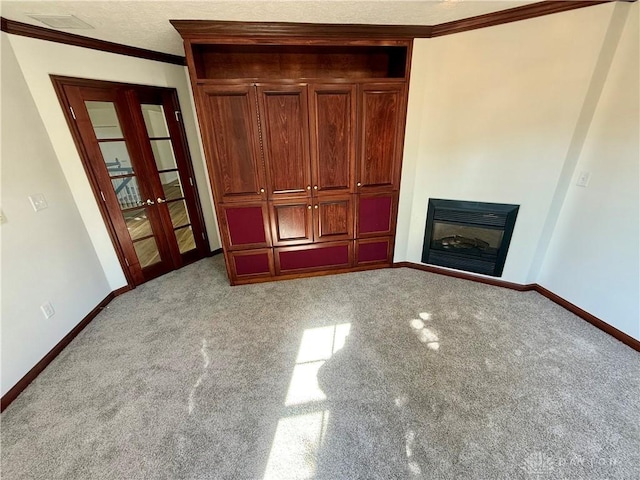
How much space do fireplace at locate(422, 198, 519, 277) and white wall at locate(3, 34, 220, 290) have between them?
2956 mm

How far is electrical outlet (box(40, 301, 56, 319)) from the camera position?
2031mm

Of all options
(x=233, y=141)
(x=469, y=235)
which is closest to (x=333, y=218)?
(x=233, y=141)

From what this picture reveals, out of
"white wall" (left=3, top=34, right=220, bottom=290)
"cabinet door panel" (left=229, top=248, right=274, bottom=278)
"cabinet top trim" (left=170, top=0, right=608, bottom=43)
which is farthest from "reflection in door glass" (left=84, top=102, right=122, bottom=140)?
"cabinet door panel" (left=229, top=248, right=274, bottom=278)

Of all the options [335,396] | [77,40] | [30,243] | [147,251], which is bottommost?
[335,396]

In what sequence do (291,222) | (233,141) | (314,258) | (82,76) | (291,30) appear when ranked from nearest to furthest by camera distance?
(291,30) → (82,76) → (233,141) → (291,222) → (314,258)

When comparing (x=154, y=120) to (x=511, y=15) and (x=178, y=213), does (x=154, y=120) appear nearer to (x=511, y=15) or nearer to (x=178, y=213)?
(x=178, y=213)

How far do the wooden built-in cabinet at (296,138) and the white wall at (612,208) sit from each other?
146 cm

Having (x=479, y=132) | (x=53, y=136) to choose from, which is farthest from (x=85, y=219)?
(x=479, y=132)

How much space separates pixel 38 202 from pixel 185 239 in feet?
4.71

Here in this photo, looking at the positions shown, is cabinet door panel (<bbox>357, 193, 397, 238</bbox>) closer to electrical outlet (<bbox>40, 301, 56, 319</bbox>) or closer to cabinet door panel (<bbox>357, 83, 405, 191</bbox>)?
cabinet door panel (<bbox>357, 83, 405, 191</bbox>)

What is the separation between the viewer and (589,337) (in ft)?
6.88

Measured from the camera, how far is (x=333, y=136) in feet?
8.45

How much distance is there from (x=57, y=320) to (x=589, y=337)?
4.16 metres

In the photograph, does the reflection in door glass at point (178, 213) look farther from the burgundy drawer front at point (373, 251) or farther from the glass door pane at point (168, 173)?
Result: the burgundy drawer front at point (373, 251)
